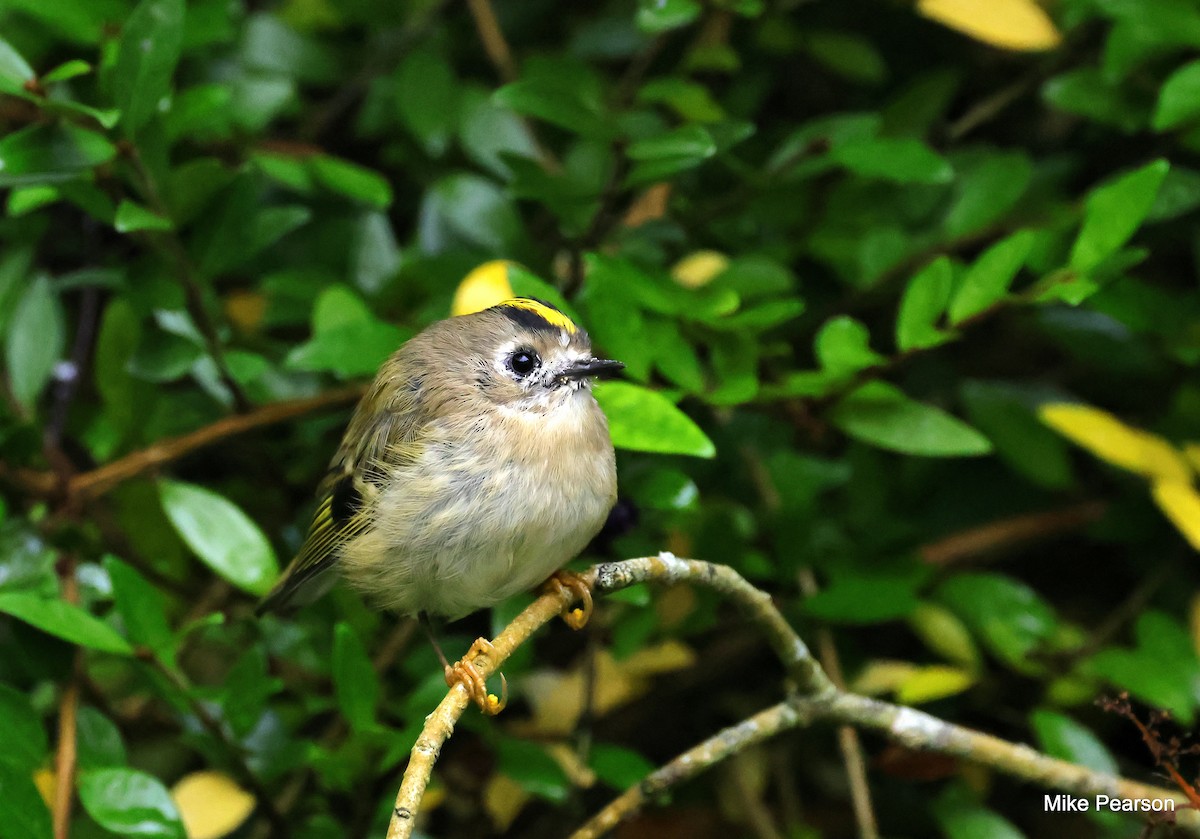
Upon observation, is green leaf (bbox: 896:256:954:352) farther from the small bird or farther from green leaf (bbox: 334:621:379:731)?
green leaf (bbox: 334:621:379:731)

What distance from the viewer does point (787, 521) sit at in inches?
91.2

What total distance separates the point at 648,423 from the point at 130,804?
99 centimetres

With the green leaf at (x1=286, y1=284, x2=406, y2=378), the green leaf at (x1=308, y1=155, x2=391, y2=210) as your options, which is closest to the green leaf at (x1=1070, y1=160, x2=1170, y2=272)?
the green leaf at (x1=286, y1=284, x2=406, y2=378)

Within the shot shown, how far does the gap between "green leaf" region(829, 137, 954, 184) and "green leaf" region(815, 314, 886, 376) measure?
35 centimetres

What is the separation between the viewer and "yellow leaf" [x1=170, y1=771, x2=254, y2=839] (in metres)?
2.07

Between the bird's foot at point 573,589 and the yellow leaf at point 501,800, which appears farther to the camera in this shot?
the yellow leaf at point 501,800

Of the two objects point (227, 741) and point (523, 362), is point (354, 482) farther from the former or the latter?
point (227, 741)

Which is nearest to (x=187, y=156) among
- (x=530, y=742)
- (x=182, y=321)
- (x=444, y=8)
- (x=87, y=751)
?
(x=182, y=321)

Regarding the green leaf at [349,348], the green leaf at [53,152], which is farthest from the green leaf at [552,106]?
the green leaf at [53,152]

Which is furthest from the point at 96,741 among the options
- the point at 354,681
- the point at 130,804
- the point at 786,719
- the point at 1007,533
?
the point at 1007,533

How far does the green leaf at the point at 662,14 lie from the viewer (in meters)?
2.09

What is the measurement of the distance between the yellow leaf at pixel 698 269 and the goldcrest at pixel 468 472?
1.19ft

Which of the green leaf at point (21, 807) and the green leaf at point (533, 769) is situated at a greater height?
the green leaf at point (21, 807)

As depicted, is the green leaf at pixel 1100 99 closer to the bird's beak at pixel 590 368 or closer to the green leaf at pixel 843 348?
the green leaf at pixel 843 348
